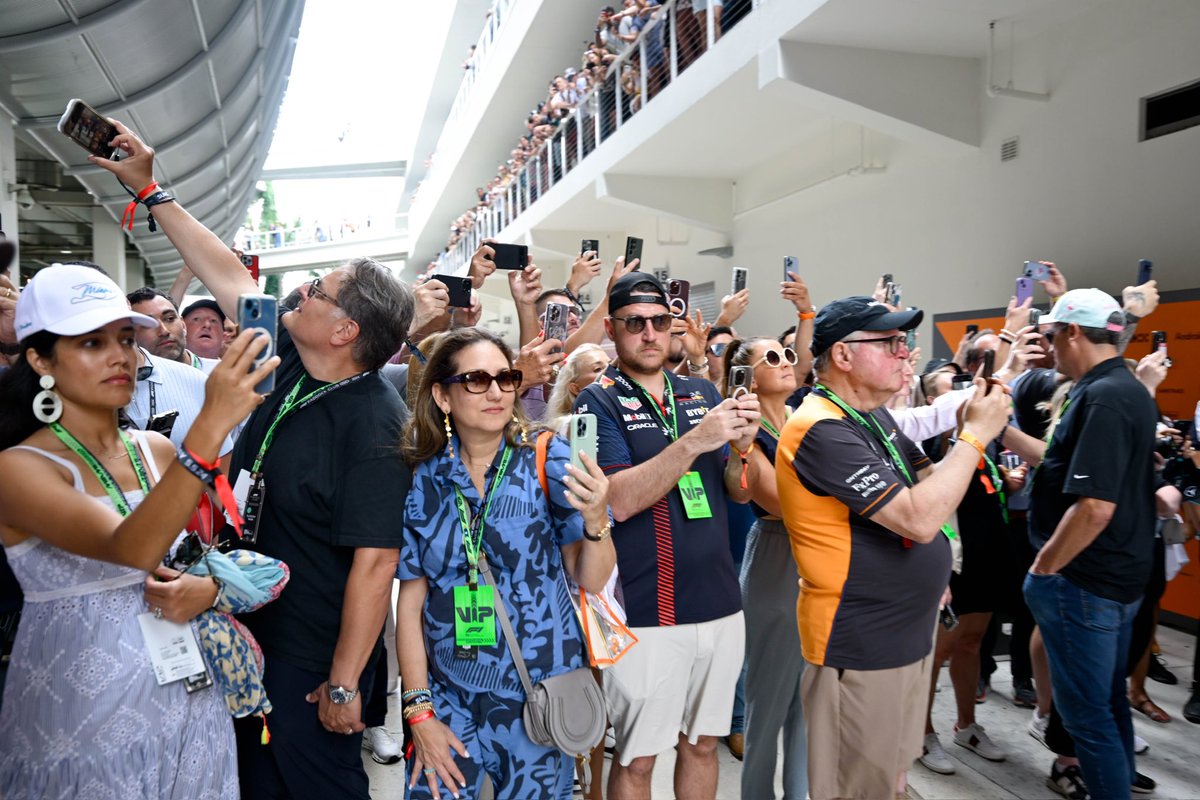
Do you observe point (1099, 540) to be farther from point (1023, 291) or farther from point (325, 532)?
point (325, 532)

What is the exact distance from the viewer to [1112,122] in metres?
6.12

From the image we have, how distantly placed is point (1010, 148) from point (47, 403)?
758cm

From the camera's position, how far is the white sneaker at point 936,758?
3.83 m

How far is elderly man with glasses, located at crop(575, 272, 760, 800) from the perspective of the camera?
265cm

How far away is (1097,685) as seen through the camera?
3.12 m

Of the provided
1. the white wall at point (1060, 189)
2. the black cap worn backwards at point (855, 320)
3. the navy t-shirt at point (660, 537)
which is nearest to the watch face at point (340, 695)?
the navy t-shirt at point (660, 537)

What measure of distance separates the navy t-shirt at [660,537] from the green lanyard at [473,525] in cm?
68

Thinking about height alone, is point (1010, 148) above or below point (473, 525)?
above

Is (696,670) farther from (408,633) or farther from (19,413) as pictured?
(19,413)

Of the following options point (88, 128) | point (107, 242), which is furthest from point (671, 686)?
point (107, 242)

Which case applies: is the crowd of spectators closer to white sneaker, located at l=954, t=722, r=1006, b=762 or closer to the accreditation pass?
the accreditation pass

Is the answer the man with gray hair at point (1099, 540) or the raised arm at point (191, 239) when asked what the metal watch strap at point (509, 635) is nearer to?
the raised arm at point (191, 239)

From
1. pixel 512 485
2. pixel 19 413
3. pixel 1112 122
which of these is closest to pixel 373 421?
pixel 512 485

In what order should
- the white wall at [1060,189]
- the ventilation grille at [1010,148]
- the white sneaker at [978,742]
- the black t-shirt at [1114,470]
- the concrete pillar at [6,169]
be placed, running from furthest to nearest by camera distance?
1. the ventilation grille at [1010,148]
2. the concrete pillar at [6,169]
3. the white wall at [1060,189]
4. the white sneaker at [978,742]
5. the black t-shirt at [1114,470]
